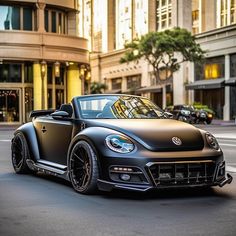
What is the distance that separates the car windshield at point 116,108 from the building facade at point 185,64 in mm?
41968

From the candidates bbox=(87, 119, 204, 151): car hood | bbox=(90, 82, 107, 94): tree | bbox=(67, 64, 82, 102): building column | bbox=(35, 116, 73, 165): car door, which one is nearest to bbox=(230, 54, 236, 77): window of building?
bbox=(67, 64, 82, 102): building column

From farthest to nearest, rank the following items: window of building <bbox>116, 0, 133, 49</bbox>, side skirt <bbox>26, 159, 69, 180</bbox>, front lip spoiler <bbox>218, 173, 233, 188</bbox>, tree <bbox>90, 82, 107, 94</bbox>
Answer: tree <bbox>90, 82, 107, 94</bbox> → window of building <bbox>116, 0, 133, 49</bbox> → side skirt <bbox>26, 159, 69, 180</bbox> → front lip spoiler <bbox>218, 173, 233, 188</bbox>

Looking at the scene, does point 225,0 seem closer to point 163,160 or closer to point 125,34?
point 125,34

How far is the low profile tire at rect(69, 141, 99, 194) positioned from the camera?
25.2ft

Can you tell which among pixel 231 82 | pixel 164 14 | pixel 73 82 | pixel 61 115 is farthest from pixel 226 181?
pixel 164 14

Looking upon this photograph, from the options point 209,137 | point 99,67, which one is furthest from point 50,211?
point 99,67

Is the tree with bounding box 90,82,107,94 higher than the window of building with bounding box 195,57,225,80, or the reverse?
the window of building with bounding box 195,57,225,80

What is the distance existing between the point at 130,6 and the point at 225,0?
20360 millimetres

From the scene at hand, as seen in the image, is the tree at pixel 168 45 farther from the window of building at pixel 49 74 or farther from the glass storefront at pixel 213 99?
the window of building at pixel 49 74

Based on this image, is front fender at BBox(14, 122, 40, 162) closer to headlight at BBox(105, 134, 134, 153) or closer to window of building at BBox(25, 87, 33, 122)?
headlight at BBox(105, 134, 134, 153)

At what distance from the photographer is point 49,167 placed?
9.18 m

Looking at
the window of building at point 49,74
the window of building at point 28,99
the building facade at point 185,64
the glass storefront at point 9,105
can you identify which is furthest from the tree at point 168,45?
the glass storefront at point 9,105

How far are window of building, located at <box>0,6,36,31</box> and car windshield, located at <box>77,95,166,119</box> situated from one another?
3427 centimetres

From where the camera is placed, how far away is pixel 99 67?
83812mm
